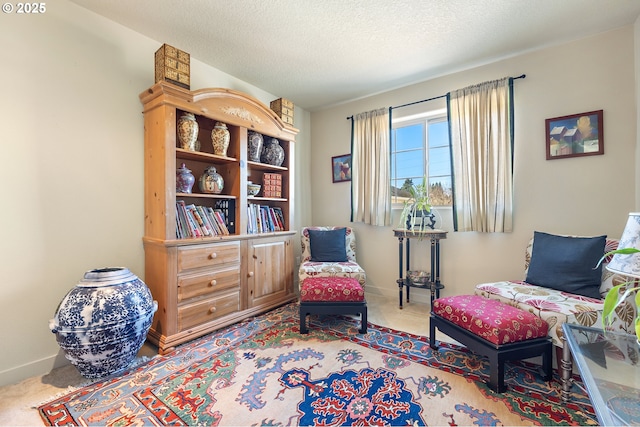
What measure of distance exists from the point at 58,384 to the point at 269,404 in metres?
1.39

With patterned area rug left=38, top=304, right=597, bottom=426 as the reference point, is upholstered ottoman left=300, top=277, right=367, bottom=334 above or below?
above

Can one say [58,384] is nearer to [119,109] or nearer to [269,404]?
[269,404]

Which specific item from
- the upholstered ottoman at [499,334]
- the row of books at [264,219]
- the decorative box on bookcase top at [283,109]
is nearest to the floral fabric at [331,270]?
the row of books at [264,219]

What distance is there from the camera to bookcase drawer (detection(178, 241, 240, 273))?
2195 millimetres

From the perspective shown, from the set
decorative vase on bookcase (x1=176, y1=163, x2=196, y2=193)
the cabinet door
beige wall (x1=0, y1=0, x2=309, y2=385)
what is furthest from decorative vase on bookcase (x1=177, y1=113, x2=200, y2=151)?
the cabinet door

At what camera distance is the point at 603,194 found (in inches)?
90.0

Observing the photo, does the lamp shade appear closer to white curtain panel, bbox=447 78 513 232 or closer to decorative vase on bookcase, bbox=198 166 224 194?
white curtain panel, bbox=447 78 513 232

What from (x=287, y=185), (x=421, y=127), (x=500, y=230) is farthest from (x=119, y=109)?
(x=500, y=230)

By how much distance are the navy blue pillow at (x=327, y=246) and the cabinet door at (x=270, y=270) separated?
28 centimetres

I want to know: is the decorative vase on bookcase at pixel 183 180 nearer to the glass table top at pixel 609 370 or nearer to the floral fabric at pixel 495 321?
the floral fabric at pixel 495 321

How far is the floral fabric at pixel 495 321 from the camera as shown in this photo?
1601 millimetres

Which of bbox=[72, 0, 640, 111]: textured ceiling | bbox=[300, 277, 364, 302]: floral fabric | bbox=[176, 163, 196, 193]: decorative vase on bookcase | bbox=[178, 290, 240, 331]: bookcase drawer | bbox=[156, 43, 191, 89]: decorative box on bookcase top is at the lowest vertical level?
bbox=[178, 290, 240, 331]: bookcase drawer

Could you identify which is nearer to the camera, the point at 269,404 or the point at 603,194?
the point at 269,404

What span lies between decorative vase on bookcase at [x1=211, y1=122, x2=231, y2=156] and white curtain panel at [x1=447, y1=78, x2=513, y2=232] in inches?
92.4
